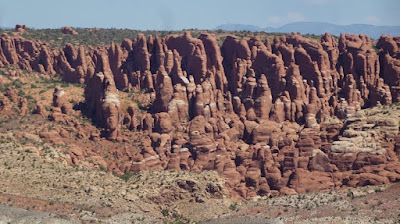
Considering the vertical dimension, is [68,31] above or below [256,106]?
above

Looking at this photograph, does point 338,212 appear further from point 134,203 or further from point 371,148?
point 134,203

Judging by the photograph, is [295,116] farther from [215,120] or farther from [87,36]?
[87,36]

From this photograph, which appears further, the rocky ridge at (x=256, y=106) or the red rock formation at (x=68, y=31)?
the red rock formation at (x=68, y=31)

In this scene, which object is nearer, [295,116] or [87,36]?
[295,116]

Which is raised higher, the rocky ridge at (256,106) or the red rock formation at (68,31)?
the red rock formation at (68,31)

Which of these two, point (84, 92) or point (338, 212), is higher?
point (84, 92)

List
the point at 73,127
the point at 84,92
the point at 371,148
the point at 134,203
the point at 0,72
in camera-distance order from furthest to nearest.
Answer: the point at 0,72 → the point at 84,92 → the point at 73,127 → the point at 371,148 → the point at 134,203

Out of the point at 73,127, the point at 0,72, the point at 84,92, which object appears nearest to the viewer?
the point at 73,127

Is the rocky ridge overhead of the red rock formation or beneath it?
beneath

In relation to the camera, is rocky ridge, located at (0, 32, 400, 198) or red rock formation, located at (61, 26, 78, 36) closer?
rocky ridge, located at (0, 32, 400, 198)

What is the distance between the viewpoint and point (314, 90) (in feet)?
353

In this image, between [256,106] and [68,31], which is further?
[68,31]

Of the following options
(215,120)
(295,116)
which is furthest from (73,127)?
(295,116)

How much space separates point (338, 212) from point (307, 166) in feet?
46.9
